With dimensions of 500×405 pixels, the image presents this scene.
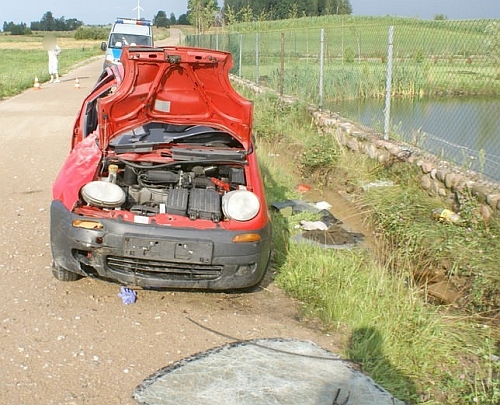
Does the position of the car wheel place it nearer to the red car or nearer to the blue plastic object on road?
the red car

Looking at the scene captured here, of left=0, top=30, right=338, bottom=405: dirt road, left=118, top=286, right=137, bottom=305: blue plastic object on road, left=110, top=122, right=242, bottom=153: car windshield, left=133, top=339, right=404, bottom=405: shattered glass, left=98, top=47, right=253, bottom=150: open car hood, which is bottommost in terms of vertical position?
left=133, top=339, right=404, bottom=405: shattered glass

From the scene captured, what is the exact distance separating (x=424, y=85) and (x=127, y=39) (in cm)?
1497

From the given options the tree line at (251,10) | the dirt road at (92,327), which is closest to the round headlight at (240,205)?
the dirt road at (92,327)

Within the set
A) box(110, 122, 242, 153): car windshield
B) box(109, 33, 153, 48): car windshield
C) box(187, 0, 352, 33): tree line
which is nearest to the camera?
box(110, 122, 242, 153): car windshield

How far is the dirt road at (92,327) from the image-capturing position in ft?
11.8

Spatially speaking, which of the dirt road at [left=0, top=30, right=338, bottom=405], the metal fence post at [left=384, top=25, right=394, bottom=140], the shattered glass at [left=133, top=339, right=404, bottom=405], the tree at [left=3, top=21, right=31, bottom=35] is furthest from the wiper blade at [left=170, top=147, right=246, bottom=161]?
the tree at [left=3, top=21, right=31, bottom=35]

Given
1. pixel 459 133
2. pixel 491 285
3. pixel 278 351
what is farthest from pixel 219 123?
pixel 459 133

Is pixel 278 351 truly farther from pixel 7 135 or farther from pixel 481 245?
pixel 7 135

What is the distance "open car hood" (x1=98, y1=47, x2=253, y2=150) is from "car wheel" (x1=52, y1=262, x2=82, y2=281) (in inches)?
43.1

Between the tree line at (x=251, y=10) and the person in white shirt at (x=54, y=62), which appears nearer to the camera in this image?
the person in white shirt at (x=54, y=62)

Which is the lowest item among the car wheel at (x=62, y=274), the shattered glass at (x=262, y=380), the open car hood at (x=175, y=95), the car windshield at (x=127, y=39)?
the shattered glass at (x=262, y=380)

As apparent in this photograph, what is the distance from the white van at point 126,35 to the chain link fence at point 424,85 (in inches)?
283

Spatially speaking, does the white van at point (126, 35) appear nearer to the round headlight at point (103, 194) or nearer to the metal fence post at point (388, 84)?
the metal fence post at point (388, 84)

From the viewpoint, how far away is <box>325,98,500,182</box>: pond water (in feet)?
24.4
